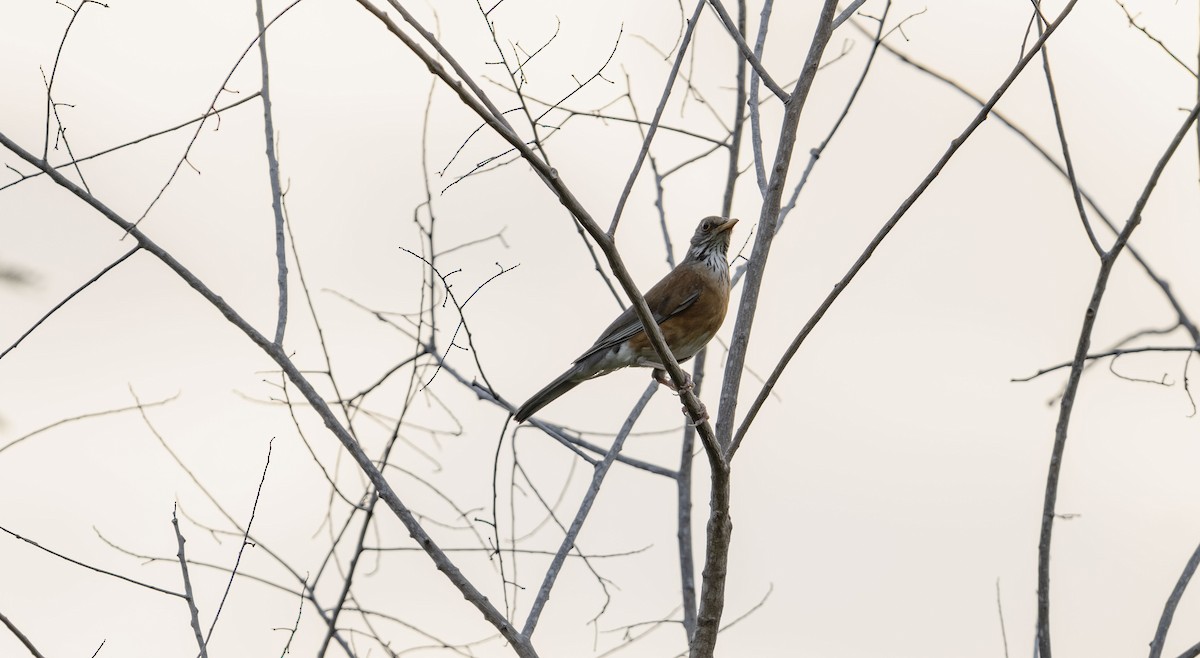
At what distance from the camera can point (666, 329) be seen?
25.3 ft

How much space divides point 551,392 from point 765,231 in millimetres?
3031

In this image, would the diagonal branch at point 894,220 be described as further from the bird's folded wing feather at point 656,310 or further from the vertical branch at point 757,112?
the bird's folded wing feather at point 656,310

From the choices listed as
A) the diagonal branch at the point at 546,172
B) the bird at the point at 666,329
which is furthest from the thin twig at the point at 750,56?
the bird at the point at 666,329

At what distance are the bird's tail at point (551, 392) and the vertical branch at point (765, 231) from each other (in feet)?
Result: 8.56

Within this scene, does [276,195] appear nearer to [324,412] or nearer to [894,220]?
[324,412]

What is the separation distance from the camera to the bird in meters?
7.43

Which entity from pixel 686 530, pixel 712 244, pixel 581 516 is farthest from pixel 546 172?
pixel 712 244

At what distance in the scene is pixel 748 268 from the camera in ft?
14.5

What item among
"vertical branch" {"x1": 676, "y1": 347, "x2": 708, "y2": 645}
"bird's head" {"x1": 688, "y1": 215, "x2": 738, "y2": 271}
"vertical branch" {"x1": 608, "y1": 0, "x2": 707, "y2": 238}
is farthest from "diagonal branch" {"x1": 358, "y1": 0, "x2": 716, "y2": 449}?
"bird's head" {"x1": 688, "y1": 215, "x2": 738, "y2": 271}

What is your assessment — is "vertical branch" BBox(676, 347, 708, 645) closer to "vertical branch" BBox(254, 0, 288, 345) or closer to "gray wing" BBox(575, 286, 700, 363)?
"gray wing" BBox(575, 286, 700, 363)

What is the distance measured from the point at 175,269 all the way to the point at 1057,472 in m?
3.29

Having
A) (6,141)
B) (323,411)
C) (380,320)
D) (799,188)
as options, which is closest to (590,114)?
(799,188)

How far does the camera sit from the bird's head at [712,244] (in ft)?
27.8

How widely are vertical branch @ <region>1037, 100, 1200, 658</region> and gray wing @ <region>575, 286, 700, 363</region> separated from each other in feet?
10.5
